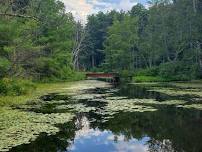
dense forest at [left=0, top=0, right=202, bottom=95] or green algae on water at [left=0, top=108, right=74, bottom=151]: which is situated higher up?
dense forest at [left=0, top=0, right=202, bottom=95]

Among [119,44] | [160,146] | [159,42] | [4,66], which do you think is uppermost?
[119,44]

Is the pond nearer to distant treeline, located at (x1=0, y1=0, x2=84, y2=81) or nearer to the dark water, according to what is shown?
the dark water

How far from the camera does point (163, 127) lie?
50.0 feet

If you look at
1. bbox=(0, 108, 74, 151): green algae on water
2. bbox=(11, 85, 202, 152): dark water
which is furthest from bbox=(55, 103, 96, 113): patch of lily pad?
bbox=(0, 108, 74, 151): green algae on water

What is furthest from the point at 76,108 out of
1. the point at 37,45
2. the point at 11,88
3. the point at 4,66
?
the point at 37,45

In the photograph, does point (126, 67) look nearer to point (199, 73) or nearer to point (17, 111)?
point (199, 73)

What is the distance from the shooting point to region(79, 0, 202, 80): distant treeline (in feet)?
162

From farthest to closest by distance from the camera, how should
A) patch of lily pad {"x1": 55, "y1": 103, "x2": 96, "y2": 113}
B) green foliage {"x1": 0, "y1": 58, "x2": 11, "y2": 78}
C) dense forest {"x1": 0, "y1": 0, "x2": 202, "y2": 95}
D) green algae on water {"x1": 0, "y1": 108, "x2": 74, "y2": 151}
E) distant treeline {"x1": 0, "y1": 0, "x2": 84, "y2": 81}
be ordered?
dense forest {"x1": 0, "y1": 0, "x2": 202, "y2": 95}
distant treeline {"x1": 0, "y1": 0, "x2": 84, "y2": 81}
green foliage {"x1": 0, "y1": 58, "x2": 11, "y2": 78}
patch of lily pad {"x1": 55, "y1": 103, "x2": 96, "y2": 113}
green algae on water {"x1": 0, "y1": 108, "x2": 74, "y2": 151}

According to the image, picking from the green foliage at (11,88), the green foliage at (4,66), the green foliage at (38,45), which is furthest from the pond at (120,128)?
the green foliage at (38,45)

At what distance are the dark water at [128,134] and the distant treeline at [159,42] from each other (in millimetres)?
31619

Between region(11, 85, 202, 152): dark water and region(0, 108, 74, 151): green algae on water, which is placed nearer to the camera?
region(11, 85, 202, 152): dark water

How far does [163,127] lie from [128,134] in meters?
1.75

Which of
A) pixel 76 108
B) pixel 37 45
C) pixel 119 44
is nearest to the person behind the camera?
pixel 76 108

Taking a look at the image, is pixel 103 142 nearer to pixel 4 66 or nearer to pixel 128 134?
pixel 128 134
